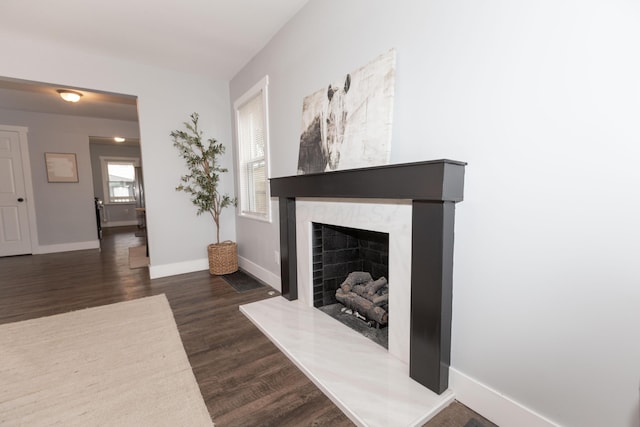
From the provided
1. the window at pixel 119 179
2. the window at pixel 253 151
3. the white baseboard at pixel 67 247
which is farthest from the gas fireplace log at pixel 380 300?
the window at pixel 119 179

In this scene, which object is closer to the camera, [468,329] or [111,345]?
[468,329]

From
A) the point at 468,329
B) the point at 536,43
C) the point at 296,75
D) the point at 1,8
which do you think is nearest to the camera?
the point at 536,43

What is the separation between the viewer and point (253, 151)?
3.29 m

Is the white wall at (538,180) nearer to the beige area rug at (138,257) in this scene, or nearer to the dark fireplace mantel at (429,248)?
the dark fireplace mantel at (429,248)

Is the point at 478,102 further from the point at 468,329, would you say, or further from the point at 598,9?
the point at 468,329

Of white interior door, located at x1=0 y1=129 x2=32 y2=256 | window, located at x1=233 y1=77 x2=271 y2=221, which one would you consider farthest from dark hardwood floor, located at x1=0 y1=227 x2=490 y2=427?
window, located at x1=233 y1=77 x2=271 y2=221

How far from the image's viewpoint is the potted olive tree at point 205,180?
11.1 ft

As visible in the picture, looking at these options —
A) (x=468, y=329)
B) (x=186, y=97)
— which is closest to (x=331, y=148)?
(x=468, y=329)

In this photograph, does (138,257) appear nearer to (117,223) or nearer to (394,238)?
(394,238)

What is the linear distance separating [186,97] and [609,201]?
12.7 ft

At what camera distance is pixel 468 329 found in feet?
4.30

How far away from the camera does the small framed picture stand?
5.02 m

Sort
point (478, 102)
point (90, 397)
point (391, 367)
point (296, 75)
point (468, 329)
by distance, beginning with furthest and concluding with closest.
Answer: point (296, 75), point (391, 367), point (90, 397), point (468, 329), point (478, 102)

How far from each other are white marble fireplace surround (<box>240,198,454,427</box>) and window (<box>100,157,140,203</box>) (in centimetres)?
858
